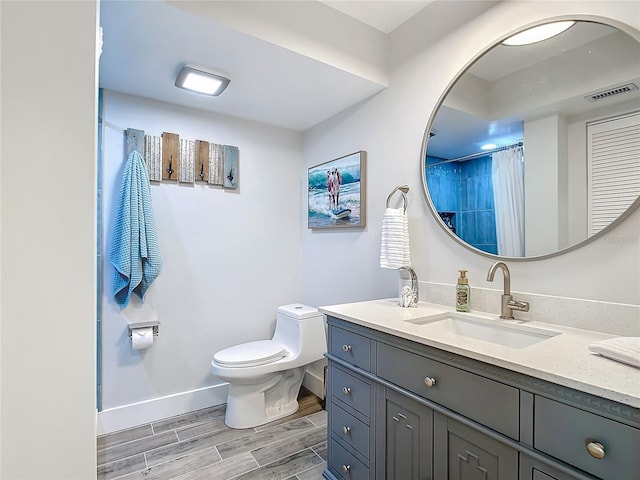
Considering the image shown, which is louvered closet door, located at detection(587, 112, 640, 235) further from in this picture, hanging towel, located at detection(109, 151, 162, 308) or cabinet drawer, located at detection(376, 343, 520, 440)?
hanging towel, located at detection(109, 151, 162, 308)

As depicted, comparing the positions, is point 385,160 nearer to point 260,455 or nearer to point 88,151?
point 88,151

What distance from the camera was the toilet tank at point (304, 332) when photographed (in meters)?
2.36

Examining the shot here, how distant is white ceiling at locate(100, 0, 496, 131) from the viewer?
1540 mm

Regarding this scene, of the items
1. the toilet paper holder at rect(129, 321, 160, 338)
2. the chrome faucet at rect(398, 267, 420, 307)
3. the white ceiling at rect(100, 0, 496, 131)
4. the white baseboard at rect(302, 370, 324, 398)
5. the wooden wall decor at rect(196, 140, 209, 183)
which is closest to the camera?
the white ceiling at rect(100, 0, 496, 131)

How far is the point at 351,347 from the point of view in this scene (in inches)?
59.5

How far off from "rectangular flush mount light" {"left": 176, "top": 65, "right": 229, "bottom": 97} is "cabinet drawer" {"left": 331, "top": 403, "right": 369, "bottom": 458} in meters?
1.93

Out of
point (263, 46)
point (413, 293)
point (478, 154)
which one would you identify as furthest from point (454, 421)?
point (263, 46)

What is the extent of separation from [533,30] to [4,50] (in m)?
1.83

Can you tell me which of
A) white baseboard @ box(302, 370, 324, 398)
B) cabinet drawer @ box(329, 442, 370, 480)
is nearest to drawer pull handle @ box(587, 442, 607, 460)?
cabinet drawer @ box(329, 442, 370, 480)

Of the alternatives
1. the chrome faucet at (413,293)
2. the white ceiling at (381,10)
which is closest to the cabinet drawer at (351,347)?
the chrome faucet at (413,293)

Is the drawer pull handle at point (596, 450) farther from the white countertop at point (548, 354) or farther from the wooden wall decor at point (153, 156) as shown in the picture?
the wooden wall decor at point (153, 156)

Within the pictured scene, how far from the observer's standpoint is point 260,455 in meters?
1.88

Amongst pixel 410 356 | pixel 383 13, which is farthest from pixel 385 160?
pixel 410 356

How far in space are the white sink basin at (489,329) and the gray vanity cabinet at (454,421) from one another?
10.5 inches
